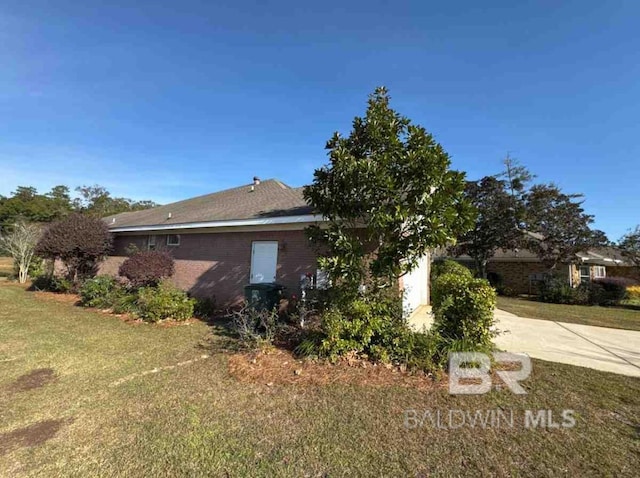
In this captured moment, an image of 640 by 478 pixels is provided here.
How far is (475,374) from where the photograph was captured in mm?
4844

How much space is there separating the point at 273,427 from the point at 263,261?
634 cm

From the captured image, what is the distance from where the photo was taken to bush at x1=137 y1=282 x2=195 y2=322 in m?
8.40

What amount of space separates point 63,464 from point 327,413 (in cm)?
273

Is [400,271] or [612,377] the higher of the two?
[400,271]

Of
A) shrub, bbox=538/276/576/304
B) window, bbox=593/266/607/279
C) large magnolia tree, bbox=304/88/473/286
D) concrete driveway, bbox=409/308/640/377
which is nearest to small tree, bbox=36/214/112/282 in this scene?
large magnolia tree, bbox=304/88/473/286

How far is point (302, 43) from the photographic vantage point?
30.7ft

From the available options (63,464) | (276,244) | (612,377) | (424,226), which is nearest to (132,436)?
(63,464)

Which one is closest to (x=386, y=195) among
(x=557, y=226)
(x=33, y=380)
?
(x=33, y=380)

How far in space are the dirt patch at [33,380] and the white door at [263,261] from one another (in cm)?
529

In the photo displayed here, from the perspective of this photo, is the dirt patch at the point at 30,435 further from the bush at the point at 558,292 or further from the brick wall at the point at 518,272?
the brick wall at the point at 518,272

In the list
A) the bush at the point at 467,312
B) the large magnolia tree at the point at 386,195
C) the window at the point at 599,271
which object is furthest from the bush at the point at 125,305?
the window at the point at 599,271

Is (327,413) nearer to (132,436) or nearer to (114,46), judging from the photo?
(132,436)

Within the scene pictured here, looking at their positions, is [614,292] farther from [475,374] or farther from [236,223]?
[236,223]

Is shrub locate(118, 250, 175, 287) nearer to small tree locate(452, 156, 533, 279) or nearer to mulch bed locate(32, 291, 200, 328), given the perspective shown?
mulch bed locate(32, 291, 200, 328)
